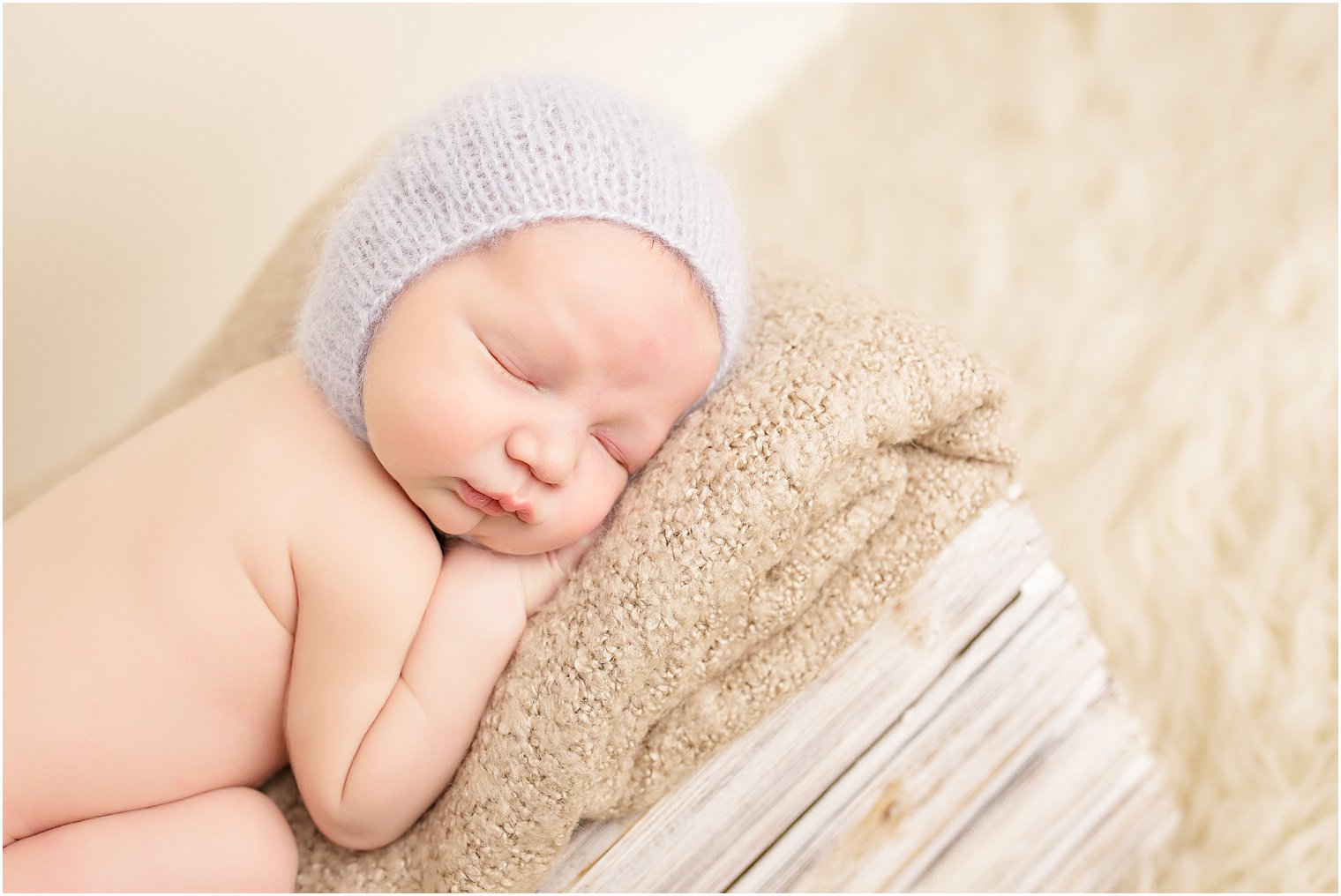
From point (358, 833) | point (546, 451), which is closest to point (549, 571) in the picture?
point (546, 451)

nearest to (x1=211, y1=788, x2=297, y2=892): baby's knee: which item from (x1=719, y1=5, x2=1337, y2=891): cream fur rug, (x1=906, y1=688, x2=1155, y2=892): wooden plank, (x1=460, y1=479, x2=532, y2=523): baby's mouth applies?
(x1=460, y1=479, x2=532, y2=523): baby's mouth

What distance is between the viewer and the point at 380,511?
0.95m

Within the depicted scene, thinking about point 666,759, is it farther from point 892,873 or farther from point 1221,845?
point 1221,845

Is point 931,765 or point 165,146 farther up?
point 931,765

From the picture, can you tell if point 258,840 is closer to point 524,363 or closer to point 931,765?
point 524,363

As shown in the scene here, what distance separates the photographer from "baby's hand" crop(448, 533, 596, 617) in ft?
3.18

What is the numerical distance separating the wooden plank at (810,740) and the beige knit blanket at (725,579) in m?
0.04

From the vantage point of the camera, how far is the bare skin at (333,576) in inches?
34.7

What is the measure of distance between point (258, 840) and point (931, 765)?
628mm

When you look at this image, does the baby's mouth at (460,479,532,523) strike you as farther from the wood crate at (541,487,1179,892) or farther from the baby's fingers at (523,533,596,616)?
the wood crate at (541,487,1179,892)

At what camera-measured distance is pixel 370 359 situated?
36.0 inches

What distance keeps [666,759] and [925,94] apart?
1.50 meters

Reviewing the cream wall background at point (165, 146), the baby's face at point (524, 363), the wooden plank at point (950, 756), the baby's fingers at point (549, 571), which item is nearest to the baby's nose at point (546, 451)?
the baby's face at point (524, 363)

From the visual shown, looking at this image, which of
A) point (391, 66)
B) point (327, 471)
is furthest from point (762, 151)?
point (327, 471)
